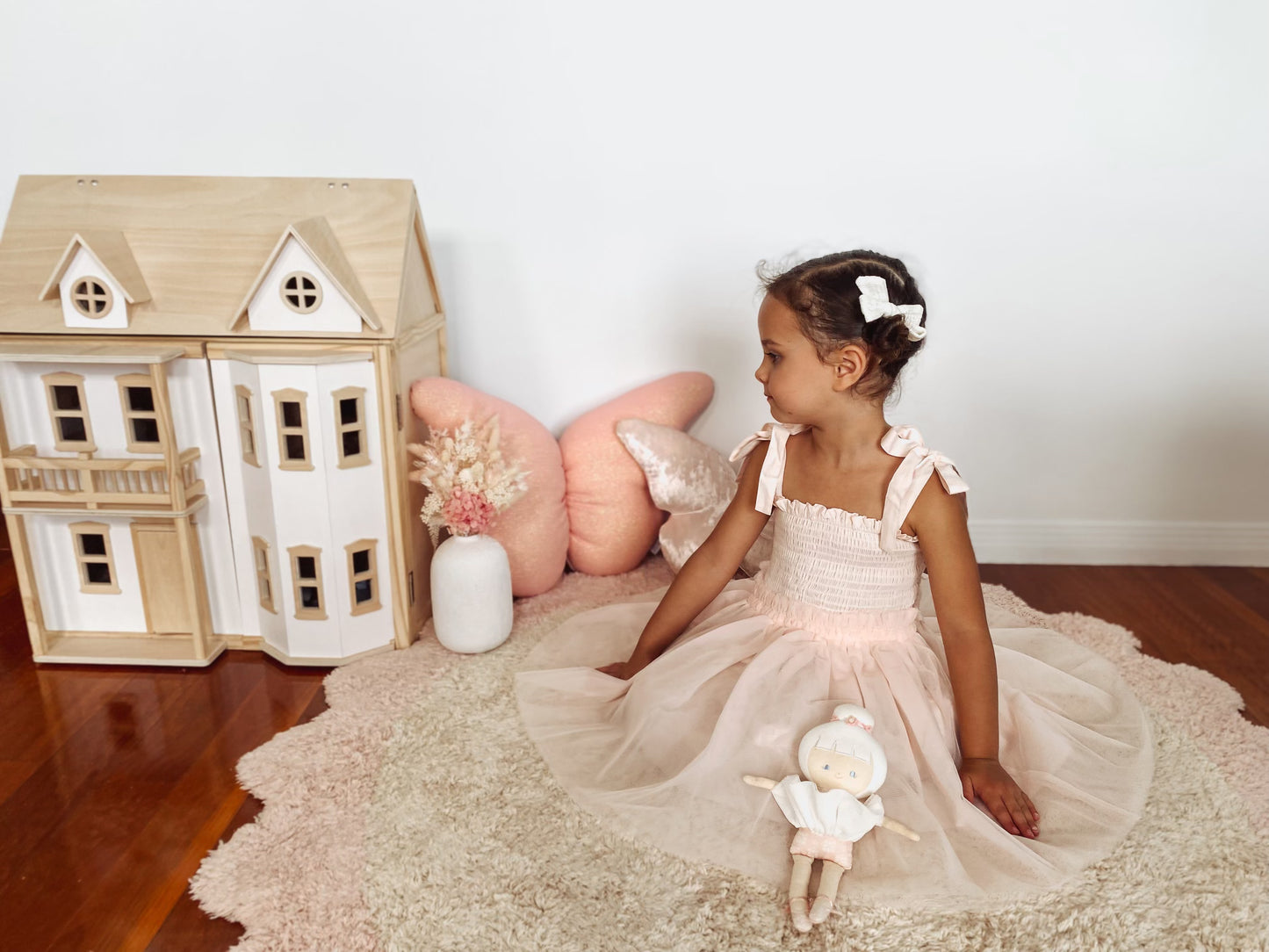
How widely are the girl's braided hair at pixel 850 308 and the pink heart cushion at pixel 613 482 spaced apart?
720mm

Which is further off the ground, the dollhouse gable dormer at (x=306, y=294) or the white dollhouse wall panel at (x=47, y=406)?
the dollhouse gable dormer at (x=306, y=294)

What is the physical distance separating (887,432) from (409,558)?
0.88 metres

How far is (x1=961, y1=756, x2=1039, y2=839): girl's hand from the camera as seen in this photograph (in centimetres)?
116

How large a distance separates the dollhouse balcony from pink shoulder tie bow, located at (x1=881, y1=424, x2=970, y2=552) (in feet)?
3.74

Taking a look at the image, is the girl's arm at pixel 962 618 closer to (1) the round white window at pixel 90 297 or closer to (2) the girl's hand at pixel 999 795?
(2) the girl's hand at pixel 999 795

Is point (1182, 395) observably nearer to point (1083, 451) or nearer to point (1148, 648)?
point (1083, 451)

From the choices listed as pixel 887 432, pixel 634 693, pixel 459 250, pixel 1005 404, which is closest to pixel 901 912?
pixel 634 693

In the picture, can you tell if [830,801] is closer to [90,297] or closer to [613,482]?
[613,482]

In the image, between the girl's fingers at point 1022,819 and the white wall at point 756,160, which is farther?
the white wall at point 756,160

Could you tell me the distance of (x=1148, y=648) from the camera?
1.77 m

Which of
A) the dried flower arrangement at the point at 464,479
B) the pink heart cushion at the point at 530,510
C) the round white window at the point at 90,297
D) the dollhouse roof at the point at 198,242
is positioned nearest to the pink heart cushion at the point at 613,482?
the pink heart cushion at the point at 530,510

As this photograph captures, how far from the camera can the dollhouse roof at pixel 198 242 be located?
1.53m

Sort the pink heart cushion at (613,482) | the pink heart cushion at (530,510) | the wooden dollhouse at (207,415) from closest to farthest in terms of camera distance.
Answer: the wooden dollhouse at (207,415), the pink heart cushion at (530,510), the pink heart cushion at (613,482)

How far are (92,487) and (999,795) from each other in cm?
147
